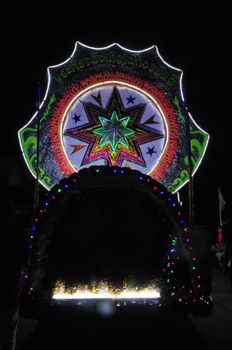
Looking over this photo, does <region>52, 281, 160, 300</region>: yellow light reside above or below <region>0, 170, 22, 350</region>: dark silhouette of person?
below

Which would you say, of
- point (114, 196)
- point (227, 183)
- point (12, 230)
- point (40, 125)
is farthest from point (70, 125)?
point (227, 183)

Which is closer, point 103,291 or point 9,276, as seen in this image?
point 9,276

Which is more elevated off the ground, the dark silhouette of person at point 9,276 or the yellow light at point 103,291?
the dark silhouette of person at point 9,276

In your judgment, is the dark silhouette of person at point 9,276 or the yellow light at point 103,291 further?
the yellow light at point 103,291

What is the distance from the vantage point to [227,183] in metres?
35.8

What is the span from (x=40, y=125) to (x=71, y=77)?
4.27 ft

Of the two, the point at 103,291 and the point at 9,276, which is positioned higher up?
the point at 9,276

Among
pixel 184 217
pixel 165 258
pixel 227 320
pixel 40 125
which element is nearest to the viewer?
pixel 184 217

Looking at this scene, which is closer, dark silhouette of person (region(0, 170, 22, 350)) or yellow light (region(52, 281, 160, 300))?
dark silhouette of person (region(0, 170, 22, 350))

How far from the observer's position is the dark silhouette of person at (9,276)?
392cm

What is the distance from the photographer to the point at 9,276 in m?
3.97

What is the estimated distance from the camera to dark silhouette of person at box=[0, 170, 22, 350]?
392 cm

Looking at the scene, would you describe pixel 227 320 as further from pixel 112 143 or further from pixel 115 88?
pixel 115 88

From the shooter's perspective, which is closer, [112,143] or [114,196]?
[114,196]
